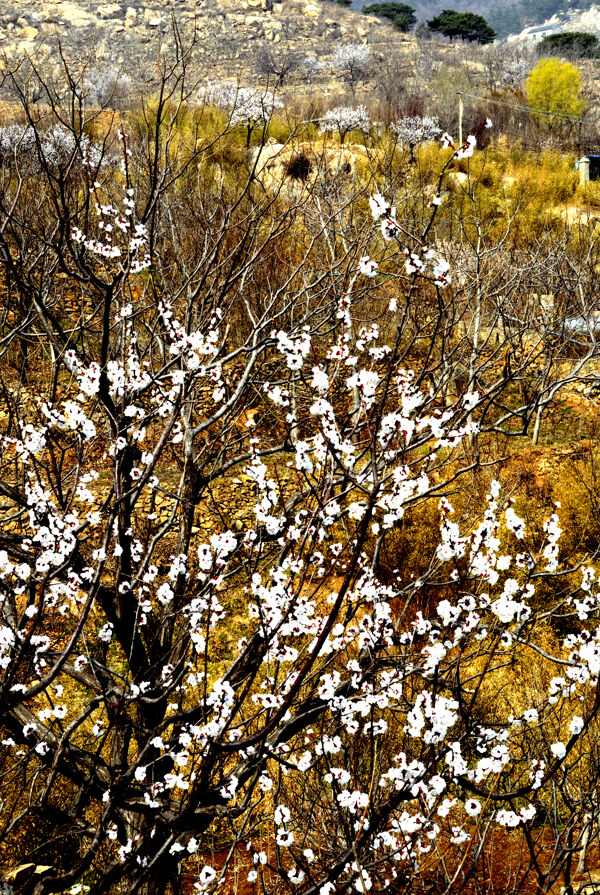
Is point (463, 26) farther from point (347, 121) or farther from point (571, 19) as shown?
point (571, 19)

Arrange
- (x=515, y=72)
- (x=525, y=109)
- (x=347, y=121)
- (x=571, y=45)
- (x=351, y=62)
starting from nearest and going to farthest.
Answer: (x=347, y=121)
(x=525, y=109)
(x=515, y=72)
(x=351, y=62)
(x=571, y=45)

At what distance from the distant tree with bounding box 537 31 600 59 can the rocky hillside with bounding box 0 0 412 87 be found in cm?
905

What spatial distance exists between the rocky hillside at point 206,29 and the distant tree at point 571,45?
9.05m

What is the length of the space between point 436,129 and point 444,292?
14.6 m

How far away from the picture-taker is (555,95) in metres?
26.1

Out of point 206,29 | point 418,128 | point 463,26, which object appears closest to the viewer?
point 418,128

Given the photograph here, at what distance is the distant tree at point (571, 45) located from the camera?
1647 inches

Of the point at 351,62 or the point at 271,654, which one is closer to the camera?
the point at 271,654

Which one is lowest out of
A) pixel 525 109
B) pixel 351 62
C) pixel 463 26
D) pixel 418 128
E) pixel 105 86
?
pixel 418 128

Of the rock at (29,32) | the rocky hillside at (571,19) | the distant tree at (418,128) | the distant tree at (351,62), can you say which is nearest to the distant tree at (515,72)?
the distant tree at (351,62)

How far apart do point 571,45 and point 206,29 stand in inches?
889

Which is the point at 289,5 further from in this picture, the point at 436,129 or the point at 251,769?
the point at 251,769

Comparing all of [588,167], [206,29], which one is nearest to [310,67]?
[206,29]

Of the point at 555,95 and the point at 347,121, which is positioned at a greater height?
the point at 555,95
